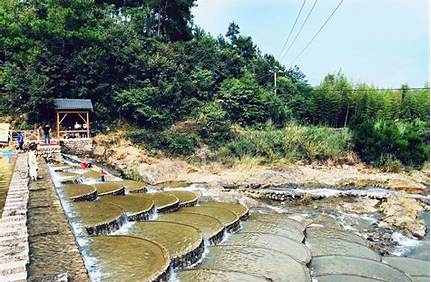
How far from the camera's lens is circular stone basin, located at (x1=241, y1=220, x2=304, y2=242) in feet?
28.6

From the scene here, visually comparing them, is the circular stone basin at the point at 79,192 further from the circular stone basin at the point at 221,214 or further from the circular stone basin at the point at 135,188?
the circular stone basin at the point at 221,214

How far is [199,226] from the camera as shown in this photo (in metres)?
8.59

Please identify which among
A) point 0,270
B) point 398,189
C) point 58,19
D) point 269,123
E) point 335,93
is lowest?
point 398,189

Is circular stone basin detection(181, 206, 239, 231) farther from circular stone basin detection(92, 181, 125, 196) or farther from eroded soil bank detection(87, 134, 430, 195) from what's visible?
eroded soil bank detection(87, 134, 430, 195)

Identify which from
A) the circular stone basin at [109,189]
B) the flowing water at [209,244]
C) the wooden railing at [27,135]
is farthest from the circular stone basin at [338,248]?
the wooden railing at [27,135]

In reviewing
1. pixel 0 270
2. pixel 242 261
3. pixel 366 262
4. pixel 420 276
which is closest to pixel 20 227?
pixel 0 270

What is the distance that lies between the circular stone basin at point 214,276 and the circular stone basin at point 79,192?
415cm

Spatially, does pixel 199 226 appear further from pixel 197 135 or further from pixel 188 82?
pixel 188 82

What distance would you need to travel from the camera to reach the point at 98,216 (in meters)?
7.83

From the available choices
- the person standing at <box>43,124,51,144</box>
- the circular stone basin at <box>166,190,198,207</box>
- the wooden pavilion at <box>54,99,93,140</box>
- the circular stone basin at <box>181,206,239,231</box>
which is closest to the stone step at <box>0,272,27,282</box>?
the circular stone basin at <box>181,206,239,231</box>

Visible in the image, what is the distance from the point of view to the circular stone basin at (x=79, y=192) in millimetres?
9156

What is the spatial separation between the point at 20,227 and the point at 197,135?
17.0 m

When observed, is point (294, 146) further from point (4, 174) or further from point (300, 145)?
point (4, 174)

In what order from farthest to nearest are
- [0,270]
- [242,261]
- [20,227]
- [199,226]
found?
1. [199,226]
2. [242,261]
3. [20,227]
4. [0,270]
